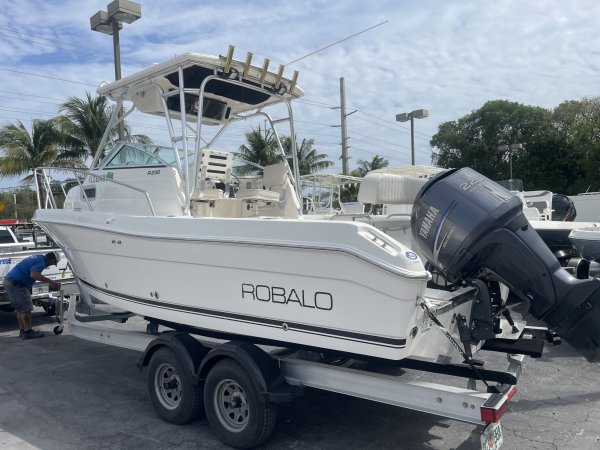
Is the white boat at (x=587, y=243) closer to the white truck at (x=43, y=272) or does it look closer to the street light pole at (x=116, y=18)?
the white truck at (x=43, y=272)

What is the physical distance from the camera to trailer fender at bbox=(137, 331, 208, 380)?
4281 millimetres

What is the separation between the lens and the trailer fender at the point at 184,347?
4.28 metres

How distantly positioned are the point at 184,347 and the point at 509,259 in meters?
2.59

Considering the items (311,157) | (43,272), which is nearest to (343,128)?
(311,157)

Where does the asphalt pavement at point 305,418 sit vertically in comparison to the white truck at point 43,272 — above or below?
below

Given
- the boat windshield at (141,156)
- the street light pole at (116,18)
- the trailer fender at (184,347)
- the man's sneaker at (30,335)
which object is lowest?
the man's sneaker at (30,335)

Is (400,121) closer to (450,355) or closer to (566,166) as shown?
(566,166)

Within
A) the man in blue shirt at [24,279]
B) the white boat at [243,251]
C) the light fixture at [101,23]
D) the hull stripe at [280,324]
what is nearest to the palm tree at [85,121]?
the light fixture at [101,23]

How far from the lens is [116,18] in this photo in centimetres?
1389

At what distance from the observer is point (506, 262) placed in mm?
3432

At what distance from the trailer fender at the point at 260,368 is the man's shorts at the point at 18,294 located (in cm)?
463

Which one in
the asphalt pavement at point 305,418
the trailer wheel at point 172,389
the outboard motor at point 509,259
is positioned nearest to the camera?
the outboard motor at point 509,259

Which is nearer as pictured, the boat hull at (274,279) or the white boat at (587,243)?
the boat hull at (274,279)

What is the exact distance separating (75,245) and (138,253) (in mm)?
1308
